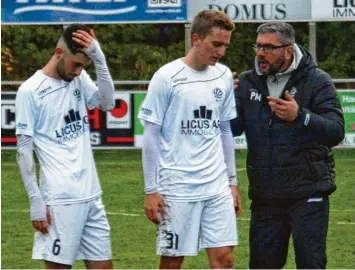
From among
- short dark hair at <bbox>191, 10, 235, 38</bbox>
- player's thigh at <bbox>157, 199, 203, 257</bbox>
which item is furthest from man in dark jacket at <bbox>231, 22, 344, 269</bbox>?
player's thigh at <bbox>157, 199, 203, 257</bbox>

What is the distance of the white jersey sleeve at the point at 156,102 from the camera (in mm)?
8945

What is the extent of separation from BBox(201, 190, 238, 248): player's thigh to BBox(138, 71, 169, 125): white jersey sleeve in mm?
671

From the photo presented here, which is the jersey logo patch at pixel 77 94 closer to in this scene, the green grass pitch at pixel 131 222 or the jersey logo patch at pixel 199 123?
the jersey logo patch at pixel 199 123

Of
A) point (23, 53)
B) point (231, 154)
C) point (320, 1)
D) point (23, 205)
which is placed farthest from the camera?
point (23, 53)

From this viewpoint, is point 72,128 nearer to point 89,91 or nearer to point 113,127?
point 89,91

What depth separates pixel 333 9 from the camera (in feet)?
76.6

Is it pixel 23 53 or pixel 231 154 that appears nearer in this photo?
pixel 231 154

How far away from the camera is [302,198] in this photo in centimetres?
909

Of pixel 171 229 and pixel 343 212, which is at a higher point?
pixel 171 229

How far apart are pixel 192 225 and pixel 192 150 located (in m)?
0.51

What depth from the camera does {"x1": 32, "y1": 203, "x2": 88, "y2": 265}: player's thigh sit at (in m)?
8.74

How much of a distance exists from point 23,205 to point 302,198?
7.75 metres

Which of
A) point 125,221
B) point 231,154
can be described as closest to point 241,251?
point 125,221

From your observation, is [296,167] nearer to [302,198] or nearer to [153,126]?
[302,198]
